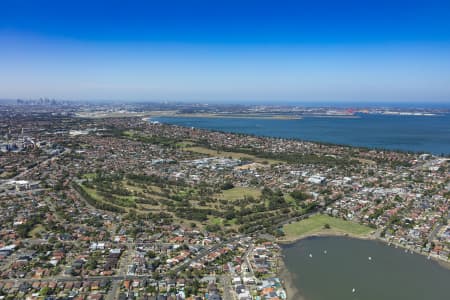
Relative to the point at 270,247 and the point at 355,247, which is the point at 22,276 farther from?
the point at 355,247

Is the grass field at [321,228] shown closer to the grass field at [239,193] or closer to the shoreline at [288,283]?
the shoreline at [288,283]

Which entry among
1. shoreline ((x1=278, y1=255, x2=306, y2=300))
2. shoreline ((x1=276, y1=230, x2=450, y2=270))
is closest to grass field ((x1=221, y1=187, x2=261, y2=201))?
shoreline ((x1=276, y1=230, x2=450, y2=270))

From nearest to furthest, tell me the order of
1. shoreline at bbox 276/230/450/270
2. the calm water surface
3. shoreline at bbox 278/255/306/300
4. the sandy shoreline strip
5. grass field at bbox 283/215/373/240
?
shoreline at bbox 278/255/306/300, the sandy shoreline strip, the calm water surface, shoreline at bbox 276/230/450/270, grass field at bbox 283/215/373/240

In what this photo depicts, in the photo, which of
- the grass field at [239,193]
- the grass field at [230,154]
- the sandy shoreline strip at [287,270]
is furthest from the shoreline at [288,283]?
the grass field at [230,154]

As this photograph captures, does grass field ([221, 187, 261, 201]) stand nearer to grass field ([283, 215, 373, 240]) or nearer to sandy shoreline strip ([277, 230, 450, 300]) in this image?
grass field ([283, 215, 373, 240])

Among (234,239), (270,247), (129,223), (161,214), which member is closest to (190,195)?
(161,214)
